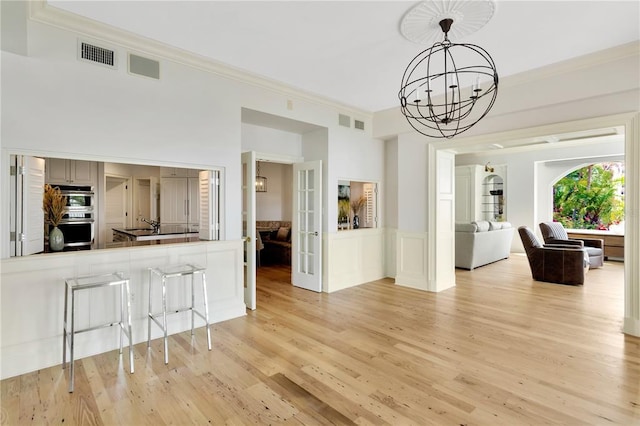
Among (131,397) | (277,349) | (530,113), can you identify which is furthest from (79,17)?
(530,113)

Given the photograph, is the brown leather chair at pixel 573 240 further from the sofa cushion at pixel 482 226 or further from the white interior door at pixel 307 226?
the white interior door at pixel 307 226

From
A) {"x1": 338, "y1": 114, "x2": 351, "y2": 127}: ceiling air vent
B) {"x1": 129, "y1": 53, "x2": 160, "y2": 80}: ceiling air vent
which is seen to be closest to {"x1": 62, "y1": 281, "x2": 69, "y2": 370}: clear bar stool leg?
{"x1": 129, "y1": 53, "x2": 160, "y2": 80}: ceiling air vent

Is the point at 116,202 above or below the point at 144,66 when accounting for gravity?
below

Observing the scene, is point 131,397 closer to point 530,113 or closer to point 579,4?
point 579,4

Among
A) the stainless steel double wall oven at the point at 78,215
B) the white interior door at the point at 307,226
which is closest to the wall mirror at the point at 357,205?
the white interior door at the point at 307,226

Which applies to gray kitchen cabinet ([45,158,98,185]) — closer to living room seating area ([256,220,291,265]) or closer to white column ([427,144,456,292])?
living room seating area ([256,220,291,265])

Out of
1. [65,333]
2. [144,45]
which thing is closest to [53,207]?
[65,333]

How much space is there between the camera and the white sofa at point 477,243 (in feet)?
22.2

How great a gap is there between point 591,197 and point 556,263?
5075 millimetres

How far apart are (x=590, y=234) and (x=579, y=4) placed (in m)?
8.13

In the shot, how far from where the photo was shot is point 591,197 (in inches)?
364

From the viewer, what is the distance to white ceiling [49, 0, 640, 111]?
2707mm

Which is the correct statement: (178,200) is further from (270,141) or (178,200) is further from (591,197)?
(591,197)

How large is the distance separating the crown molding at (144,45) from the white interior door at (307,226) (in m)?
1.19
